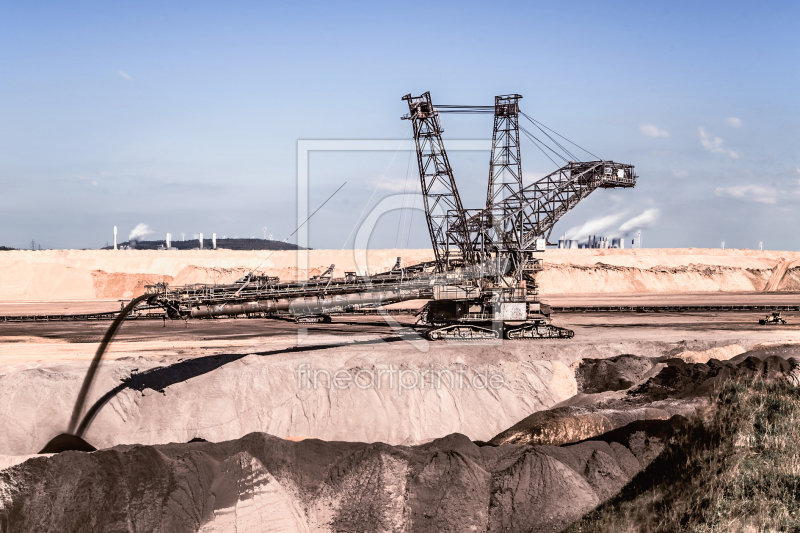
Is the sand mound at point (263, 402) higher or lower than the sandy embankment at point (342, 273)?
lower

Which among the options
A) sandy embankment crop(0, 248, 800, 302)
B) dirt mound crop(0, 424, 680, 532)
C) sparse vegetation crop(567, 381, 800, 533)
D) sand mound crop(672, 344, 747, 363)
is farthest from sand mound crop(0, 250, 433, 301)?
sparse vegetation crop(567, 381, 800, 533)

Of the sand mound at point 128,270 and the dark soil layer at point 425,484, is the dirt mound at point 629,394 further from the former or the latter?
the sand mound at point 128,270

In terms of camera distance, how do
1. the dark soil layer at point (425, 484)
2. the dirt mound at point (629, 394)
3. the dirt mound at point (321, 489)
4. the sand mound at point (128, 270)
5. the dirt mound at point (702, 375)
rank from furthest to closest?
the sand mound at point (128, 270)
the dirt mound at point (702, 375)
the dirt mound at point (629, 394)
the dirt mound at point (321, 489)
the dark soil layer at point (425, 484)

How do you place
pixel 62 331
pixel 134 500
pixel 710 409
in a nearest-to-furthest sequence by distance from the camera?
pixel 134 500 → pixel 710 409 → pixel 62 331

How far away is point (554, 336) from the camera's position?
31.2 metres

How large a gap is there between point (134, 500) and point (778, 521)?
12138mm

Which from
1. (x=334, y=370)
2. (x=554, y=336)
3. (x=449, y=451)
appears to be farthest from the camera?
(x=554, y=336)

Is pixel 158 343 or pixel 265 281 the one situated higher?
pixel 265 281

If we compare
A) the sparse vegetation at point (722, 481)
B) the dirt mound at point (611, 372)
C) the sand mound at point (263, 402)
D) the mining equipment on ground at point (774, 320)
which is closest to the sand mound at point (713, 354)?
the dirt mound at point (611, 372)

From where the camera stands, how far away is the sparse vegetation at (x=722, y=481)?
1071 centimetres

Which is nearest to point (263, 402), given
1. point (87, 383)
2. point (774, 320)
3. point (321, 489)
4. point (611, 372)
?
point (87, 383)

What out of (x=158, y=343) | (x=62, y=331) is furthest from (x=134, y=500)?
(x=62, y=331)

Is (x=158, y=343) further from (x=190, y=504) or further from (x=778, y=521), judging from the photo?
(x=778, y=521)

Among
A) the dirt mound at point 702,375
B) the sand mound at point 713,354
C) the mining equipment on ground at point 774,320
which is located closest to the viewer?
the dirt mound at point 702,375
